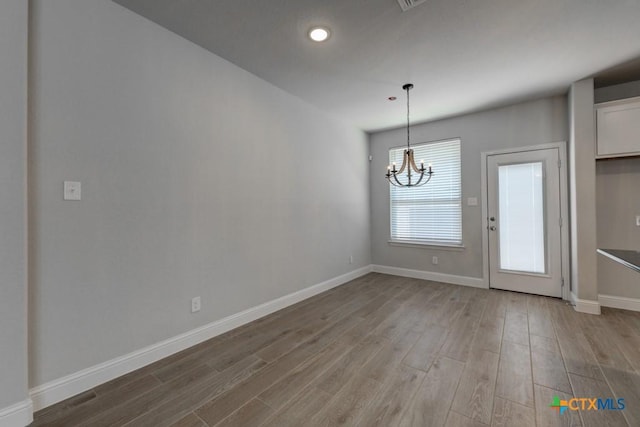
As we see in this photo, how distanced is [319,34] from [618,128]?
3569 millimetres

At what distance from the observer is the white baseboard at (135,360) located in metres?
1.67

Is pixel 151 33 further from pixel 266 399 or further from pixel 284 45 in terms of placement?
A: pixel 266 399

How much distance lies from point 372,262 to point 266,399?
12.7ft

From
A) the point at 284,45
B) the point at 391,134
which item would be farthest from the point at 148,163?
the point at 391,134

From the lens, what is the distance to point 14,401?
147 centimetres

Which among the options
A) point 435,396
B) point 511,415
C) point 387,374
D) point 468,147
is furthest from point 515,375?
point 468,147

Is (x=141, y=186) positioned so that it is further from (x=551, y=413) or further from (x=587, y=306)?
(x=587, y=306)

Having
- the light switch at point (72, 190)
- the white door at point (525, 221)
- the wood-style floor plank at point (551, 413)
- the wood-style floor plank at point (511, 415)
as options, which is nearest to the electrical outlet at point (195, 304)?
the light switch at point (72, 190)

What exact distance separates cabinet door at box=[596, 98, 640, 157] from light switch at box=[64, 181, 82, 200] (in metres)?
5.14

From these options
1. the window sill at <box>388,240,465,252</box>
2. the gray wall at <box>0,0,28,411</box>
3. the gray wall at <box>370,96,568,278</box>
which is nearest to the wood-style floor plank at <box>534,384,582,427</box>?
the gray wall at <box>370,96,568,278</box>

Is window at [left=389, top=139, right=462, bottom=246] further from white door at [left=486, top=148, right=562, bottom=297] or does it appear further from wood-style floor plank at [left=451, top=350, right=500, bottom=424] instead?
wood-style floor plank at [left=451, top=350, right=500, bottom=424]

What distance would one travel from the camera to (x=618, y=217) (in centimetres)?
322

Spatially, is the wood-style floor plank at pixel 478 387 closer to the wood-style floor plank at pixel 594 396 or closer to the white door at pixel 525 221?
the wood-style floor plank at pixel 594 396

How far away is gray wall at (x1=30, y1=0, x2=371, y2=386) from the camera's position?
1.70 metres
